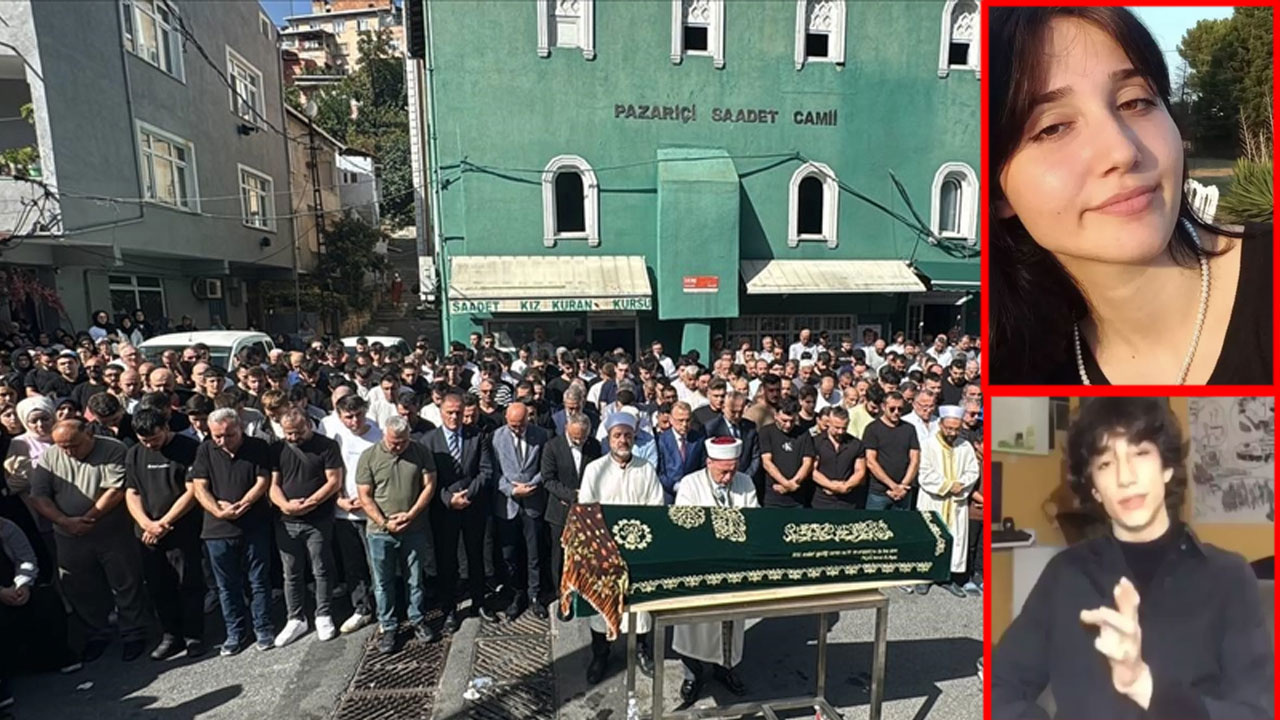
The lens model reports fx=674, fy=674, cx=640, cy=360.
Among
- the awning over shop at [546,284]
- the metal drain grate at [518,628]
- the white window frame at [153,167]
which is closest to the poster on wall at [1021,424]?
the metal drain grate at [518,628]

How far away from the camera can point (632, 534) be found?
353 centimetres

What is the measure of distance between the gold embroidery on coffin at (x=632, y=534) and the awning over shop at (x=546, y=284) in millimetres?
10126

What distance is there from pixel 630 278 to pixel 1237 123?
1314 cm

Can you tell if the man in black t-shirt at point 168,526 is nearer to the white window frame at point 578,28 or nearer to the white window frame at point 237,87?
the white window frame at point 578,28

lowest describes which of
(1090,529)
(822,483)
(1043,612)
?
(822,483)

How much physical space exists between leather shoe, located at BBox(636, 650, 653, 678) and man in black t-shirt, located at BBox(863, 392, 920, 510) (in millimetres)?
2289

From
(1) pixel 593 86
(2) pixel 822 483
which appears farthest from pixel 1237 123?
(1) pixel 593 86

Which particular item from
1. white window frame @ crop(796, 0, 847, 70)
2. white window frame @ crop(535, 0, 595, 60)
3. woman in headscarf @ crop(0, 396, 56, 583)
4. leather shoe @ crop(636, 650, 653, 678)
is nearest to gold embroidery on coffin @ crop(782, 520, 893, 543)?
leather shoe @ crop(636, 650, 653, 678)

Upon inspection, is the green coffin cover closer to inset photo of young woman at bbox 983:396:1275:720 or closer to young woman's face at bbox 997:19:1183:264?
inset photo of young woman at bbox 983:396:1275:720

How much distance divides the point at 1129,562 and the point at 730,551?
2.07m

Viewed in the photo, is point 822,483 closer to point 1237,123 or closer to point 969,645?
point 969,645

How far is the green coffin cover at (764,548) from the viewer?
3479 mm

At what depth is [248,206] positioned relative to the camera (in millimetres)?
18844

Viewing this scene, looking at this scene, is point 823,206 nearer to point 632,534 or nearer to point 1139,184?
point 632,534
